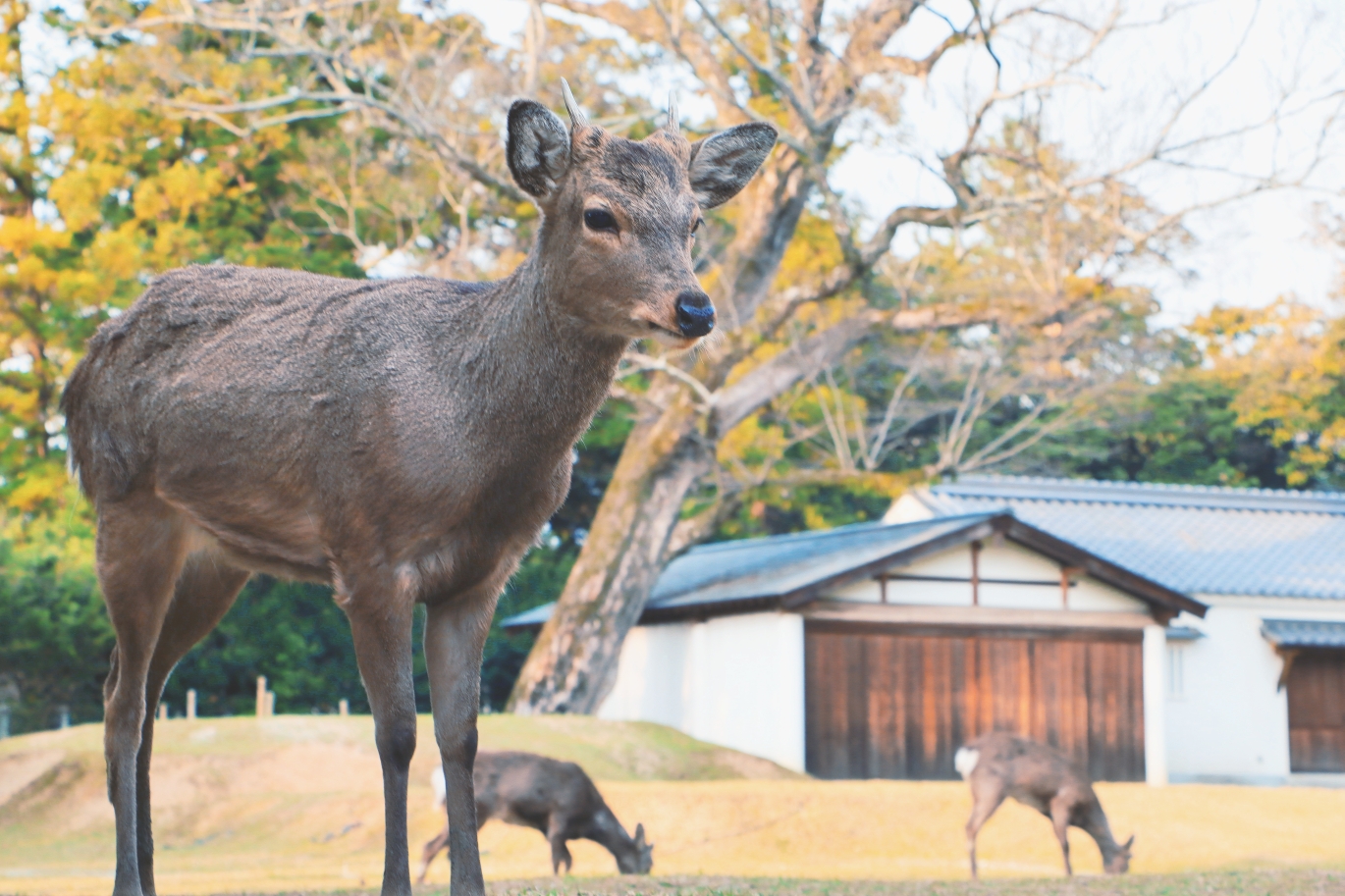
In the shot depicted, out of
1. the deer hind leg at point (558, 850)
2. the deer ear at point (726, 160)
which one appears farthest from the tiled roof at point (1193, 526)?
the deer ear at point (726, 160)

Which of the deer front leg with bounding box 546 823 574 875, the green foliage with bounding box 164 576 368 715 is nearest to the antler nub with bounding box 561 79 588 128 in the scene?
the deer front leg with bounding box 546 823 574 875

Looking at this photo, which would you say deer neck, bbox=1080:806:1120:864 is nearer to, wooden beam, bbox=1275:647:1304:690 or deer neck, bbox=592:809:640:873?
deer neck, bbox=592:809:640:873

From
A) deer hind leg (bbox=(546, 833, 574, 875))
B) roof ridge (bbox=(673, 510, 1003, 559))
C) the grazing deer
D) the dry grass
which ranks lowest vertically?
the dry grass

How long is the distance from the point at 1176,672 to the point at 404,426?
26.1 meters

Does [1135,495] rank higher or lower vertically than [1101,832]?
higher

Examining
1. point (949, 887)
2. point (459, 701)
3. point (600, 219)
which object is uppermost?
point (600, 219)

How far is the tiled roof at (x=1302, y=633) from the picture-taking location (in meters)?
27.5

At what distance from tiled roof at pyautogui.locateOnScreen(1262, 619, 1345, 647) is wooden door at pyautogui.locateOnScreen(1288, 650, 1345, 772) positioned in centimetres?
56

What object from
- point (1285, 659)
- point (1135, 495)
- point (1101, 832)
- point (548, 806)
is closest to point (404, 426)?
point (548, 806)

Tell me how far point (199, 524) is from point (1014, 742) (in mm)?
10938

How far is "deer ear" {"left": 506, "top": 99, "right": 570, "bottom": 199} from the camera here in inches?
187

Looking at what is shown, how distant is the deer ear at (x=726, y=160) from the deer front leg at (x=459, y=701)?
1687mm

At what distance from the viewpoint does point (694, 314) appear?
4.49 meters

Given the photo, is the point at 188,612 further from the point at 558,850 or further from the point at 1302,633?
the point at 1302,633
